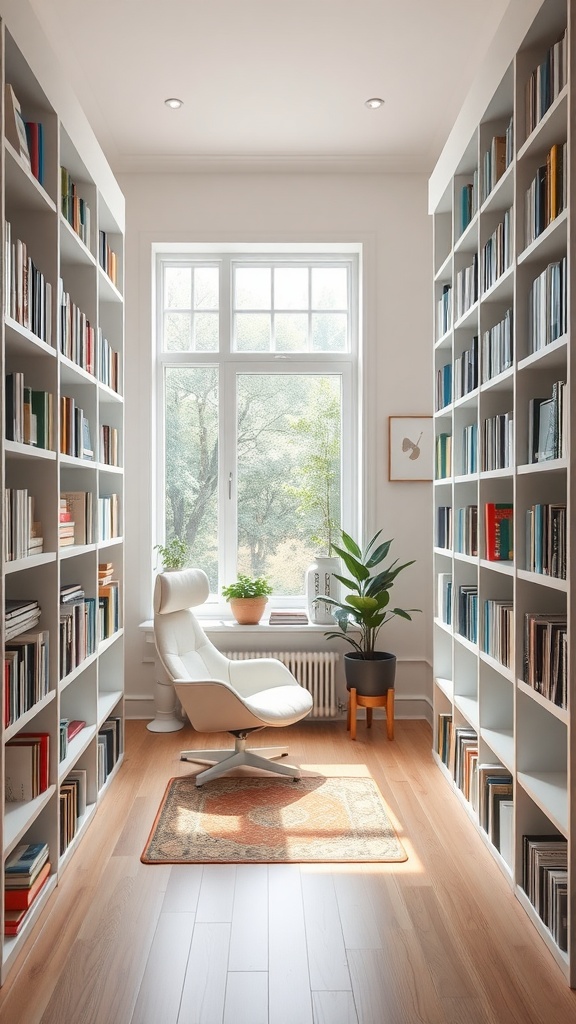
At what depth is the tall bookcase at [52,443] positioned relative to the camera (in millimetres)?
2189

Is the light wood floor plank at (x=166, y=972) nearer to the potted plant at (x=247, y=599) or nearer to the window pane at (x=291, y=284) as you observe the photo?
the potted plant at (x=247, y=599)

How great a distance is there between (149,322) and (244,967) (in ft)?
12.1

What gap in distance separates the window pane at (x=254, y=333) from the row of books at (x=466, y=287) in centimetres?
170

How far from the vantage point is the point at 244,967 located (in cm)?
206

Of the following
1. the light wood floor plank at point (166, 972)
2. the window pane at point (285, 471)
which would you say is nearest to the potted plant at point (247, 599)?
the window pane at point (285, 471)

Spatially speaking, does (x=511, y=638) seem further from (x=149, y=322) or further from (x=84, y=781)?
(x=149, y=322)

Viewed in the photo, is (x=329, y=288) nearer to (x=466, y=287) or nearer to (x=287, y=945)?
(x=466, y=287)

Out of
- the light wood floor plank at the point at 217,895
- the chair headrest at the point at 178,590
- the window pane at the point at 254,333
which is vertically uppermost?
the window pane at the point at 254,333

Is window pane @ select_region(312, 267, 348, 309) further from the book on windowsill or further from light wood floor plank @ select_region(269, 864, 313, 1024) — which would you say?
light wood floor plank @ select_region(269, 864, 313, 1024)

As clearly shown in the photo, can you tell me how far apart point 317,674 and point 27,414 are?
2.69m

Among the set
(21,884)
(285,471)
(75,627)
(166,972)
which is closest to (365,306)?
(285,471)

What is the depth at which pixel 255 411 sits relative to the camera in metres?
4.95

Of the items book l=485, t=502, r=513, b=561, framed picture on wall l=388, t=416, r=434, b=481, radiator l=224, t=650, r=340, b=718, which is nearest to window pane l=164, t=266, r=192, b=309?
framed picture on wall l=388, t=416, r=434, b=481

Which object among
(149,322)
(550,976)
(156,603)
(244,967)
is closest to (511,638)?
(550,976)
